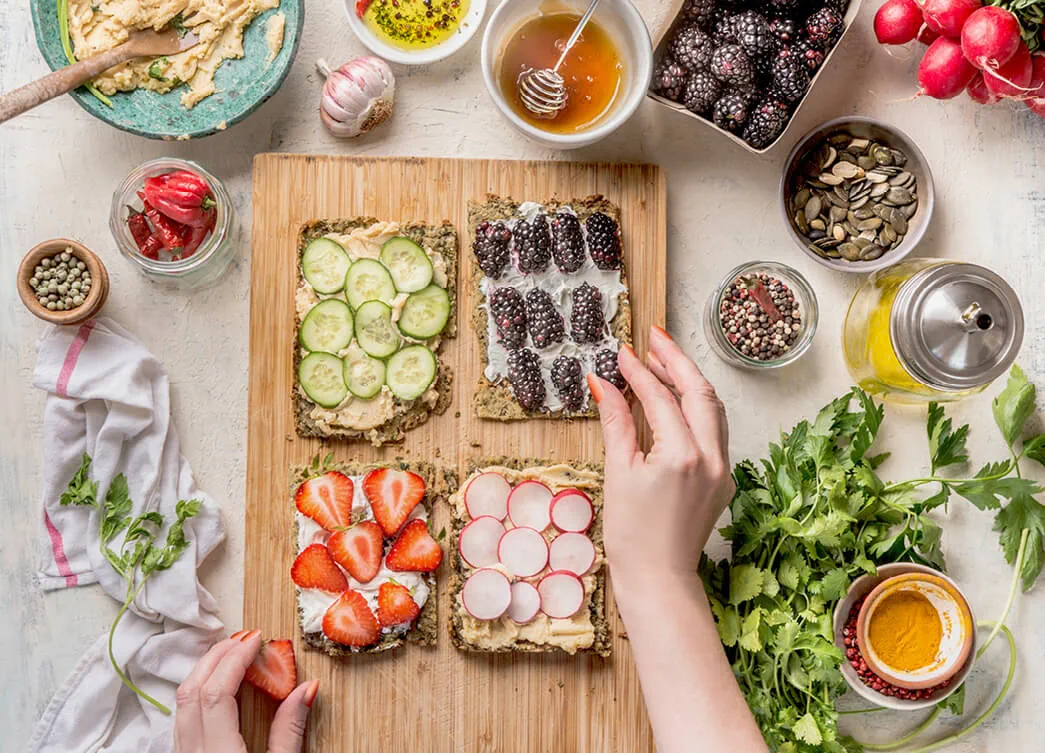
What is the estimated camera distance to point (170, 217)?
8.23ft

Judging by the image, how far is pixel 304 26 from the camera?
2.70 m

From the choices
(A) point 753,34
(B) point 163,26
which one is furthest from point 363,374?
(A) point 753,34

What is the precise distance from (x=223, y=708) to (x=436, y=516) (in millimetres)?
764

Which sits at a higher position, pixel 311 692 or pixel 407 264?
pixel 407 264

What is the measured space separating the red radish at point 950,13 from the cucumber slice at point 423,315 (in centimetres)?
156

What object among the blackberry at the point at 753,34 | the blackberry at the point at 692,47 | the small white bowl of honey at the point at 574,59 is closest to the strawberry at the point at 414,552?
the small white bowl of honey at the point at 574,59

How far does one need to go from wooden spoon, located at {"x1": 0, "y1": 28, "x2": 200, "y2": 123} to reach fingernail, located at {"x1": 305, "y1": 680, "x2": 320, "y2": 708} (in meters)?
1.71

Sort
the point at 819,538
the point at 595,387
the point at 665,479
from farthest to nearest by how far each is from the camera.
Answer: the point at 595,387 → the point at 819,538 → the point at 665,479

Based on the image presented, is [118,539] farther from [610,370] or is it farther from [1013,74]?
[1013,74]

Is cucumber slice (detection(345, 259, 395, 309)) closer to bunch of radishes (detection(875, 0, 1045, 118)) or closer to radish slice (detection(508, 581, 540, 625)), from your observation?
radish slice (detection(508, 581, 540, 625))

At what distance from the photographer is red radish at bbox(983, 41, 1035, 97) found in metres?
2.41

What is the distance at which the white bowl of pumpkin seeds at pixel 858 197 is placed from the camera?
264 cm

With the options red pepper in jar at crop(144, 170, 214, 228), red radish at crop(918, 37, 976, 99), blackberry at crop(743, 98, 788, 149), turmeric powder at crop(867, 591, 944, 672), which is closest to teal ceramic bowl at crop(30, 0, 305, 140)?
red pepper in jar at crop(144, 170, 214, 228)

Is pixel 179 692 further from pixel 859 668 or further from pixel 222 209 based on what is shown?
pixel 859 668
